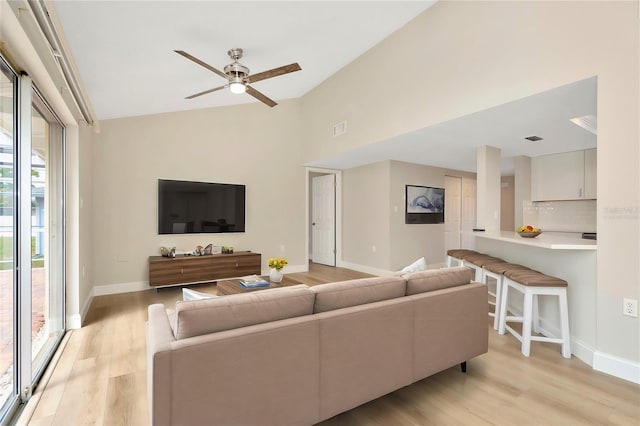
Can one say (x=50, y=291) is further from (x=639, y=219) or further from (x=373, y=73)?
(x=639, y=219)

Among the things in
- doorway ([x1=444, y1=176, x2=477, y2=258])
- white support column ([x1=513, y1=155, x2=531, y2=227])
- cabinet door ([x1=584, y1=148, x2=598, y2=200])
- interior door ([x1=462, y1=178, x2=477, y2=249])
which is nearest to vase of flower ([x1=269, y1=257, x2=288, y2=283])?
doorway ([x1=444, y1=176, x2=477, y2=258])

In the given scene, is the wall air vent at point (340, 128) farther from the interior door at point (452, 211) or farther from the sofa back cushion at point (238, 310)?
the sofa back cushion at point (238, 310)

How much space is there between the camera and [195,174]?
525 cm

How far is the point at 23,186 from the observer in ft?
6.86

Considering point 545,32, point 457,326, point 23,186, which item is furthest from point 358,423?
point 545,32

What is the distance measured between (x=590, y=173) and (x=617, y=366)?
3601mm

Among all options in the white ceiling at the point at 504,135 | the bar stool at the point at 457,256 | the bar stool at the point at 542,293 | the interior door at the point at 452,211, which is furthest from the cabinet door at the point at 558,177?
the bar stool at the point at 542,293

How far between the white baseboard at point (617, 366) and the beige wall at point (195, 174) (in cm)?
468

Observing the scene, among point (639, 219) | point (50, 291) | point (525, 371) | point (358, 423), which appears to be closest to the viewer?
point (358, 423)

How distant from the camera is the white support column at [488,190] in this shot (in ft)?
14.4

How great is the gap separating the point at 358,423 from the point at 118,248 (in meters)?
4.29

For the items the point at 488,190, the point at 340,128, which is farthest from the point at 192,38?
the point at 488,190

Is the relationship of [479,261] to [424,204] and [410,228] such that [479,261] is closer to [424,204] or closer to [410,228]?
[410,228]

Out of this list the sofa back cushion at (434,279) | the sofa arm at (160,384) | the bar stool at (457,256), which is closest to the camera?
the sofa arm at (160,384)
